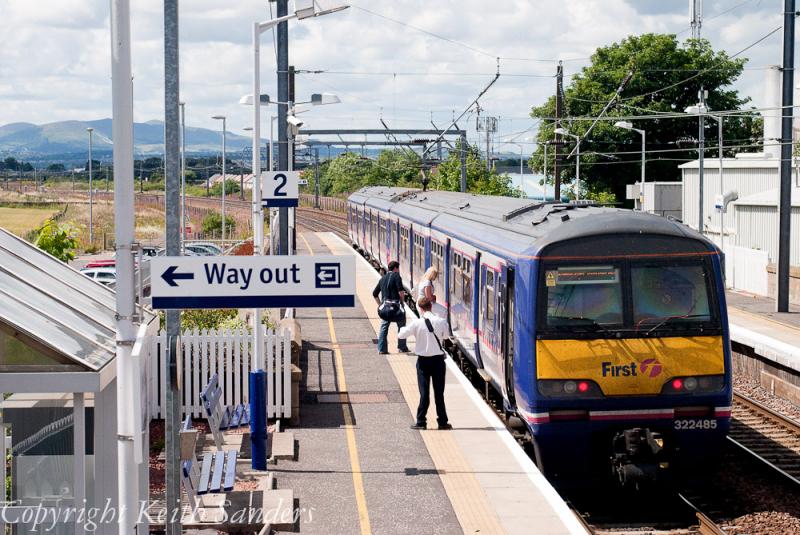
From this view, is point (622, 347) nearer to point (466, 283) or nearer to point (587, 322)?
point (587, 322)

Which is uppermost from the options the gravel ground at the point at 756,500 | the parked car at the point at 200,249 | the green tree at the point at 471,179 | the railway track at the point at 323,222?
the green tree at the point at 471,179

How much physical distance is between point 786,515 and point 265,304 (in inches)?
265

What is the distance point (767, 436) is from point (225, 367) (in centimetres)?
763

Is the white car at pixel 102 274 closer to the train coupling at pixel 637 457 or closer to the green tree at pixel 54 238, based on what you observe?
the green tree at pixel 54 238

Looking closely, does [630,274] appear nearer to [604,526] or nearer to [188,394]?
[604,526]

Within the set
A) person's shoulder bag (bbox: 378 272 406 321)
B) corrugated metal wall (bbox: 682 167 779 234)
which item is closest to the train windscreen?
person's shoulder bag (bbox: 378 272 406 321)

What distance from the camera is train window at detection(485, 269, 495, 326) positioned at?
1402 cm

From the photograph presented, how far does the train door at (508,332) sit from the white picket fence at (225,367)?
2.92 metres

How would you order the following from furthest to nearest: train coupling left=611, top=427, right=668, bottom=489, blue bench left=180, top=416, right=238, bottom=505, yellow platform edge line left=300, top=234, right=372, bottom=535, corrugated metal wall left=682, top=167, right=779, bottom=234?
corrugated metal wall left=682, top=167, right=779, bottom=234 < train coupling left=611, top=427, right=668, bottom=489 < yellow platform edge line left=300, top=234, right=372, bottom=535 < blue bench left=180, top=416, right=238, bottom=505

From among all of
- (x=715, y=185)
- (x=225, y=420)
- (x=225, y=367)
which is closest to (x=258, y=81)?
(x=225, y=367)

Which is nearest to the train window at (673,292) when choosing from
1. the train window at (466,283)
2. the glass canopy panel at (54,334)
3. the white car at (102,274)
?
the train window at (466,283)

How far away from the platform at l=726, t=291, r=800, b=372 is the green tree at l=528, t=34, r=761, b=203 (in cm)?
3064

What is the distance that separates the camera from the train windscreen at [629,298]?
1152 cm

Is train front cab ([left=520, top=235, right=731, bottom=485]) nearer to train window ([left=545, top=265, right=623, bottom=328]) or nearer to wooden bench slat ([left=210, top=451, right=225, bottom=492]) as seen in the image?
train window ([left=545, top=265, right=623, bottom=328])
